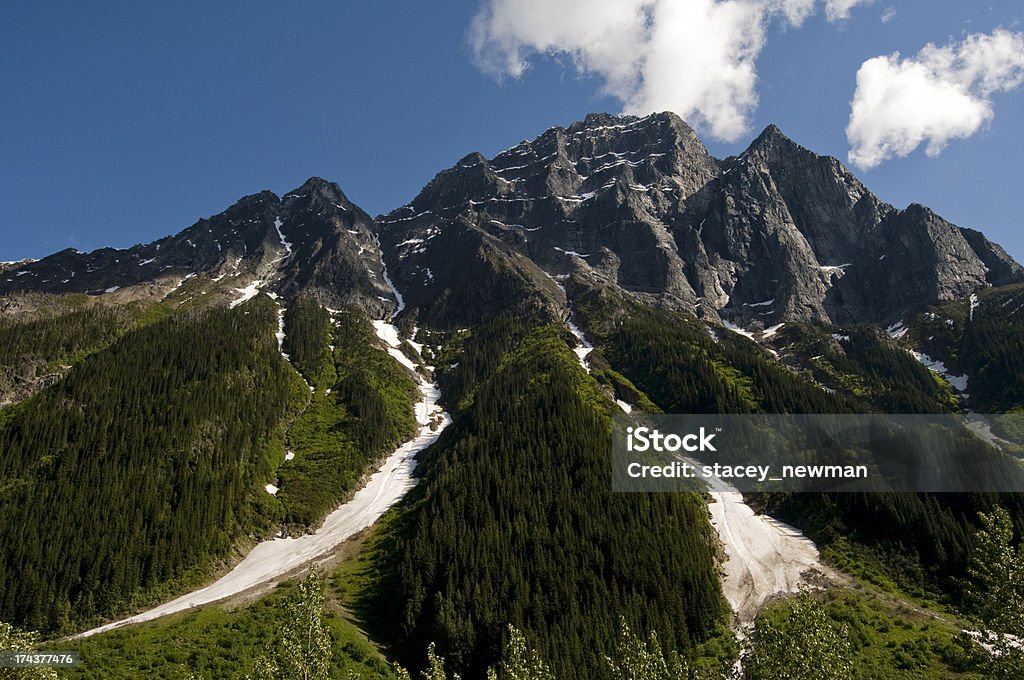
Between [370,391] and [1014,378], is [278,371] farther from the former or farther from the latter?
[1014,378]

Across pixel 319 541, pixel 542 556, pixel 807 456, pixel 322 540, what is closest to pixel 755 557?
pixel 807 456

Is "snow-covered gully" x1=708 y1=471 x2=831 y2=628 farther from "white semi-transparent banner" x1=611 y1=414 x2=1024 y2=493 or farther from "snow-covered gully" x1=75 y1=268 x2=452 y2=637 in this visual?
"snow-covered gully" x1=75 y1=268 x2=452 y2=637

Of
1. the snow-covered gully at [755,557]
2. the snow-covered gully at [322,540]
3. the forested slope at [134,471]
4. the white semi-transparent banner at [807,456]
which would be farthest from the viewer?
the white semi-transparent banner at [807,456]

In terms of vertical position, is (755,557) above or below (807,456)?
below

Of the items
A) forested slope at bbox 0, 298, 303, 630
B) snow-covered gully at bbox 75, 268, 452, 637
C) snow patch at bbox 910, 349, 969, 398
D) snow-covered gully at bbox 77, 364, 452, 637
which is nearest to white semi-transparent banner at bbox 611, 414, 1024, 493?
snow-covered gully at bbox 77, 364, 452, 637

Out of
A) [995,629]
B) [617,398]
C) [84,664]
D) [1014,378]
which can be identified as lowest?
[84,664]

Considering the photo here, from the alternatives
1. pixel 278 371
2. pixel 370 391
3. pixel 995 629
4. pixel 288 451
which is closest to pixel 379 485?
pixel 288 451

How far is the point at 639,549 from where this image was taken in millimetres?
72812

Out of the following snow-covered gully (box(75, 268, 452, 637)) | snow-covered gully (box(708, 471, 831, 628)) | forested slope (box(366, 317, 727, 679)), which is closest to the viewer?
forested slope (box(366, 317, 727, 679))

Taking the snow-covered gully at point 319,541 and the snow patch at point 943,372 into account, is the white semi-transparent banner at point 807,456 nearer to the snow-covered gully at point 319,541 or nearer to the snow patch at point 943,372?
the snow-covered gully at point 319,541

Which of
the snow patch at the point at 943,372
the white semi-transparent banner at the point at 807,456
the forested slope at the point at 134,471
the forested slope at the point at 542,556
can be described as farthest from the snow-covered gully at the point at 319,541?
the snow patch at the point at 943,372

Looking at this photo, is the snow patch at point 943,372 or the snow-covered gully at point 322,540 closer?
the snow-covered gully at point 322,540

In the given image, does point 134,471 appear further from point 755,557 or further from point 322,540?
point 755,557

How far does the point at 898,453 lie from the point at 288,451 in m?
110
